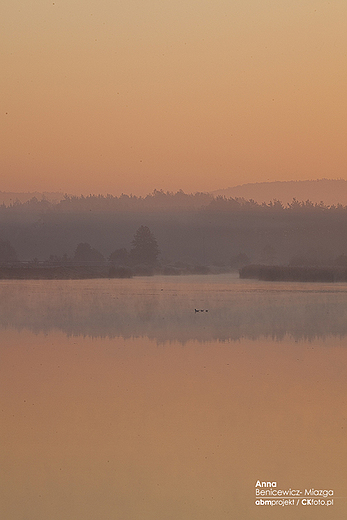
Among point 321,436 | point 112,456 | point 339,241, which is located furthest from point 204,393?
point 339,241

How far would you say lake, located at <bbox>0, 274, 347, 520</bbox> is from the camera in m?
7.68

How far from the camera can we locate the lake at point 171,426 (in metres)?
7.68

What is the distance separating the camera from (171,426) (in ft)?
33.8

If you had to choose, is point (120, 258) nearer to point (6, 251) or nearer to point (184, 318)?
point (6, 251)

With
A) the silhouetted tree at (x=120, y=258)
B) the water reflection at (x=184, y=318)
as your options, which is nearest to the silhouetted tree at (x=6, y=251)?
the silhouetted tree at (x=120, y=258)

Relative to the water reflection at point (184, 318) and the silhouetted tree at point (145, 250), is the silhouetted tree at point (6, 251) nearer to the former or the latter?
the silhouetted tree at point (145, 250)

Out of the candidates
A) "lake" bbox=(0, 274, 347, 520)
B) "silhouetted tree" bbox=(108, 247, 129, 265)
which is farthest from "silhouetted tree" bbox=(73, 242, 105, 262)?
"lake" bbox=(0, 274, 347, 520)

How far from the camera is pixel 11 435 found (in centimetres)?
980

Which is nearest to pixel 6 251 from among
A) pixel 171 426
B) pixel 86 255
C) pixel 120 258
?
pixel 86 255

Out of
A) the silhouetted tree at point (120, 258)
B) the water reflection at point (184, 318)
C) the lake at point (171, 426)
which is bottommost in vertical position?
the lake at point (171, 426)

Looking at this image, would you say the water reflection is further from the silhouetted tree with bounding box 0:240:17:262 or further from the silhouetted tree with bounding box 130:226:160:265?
the silhouetted tree with bounding box 0:240:17:262

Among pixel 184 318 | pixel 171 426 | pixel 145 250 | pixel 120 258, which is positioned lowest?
pixel 171 426

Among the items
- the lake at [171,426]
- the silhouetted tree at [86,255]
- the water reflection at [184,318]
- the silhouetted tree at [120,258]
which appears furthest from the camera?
the silhouetted tree at [86,255]

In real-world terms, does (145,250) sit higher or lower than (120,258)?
higher
